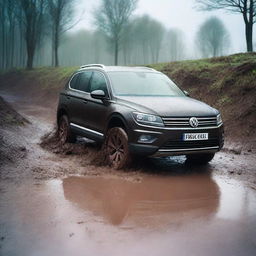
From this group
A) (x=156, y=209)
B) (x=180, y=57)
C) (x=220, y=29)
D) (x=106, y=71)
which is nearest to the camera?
(x=156, y=209)

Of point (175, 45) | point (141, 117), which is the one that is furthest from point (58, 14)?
point (175, 45)

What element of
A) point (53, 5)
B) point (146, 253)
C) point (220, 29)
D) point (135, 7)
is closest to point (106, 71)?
point (146, 253)

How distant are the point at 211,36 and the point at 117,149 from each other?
185ft

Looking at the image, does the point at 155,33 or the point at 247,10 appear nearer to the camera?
the point at 247,10

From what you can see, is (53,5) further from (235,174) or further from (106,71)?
(235,174)

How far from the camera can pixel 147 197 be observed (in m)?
5.27

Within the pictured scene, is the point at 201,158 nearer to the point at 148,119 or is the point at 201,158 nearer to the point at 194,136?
the point at 194,136

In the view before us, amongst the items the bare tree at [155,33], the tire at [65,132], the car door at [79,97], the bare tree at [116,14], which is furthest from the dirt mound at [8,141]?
the bare tree at [155,33]

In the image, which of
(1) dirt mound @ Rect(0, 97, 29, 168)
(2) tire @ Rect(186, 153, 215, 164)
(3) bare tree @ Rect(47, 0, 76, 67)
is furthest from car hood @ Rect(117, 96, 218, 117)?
(3) bare tree @ Rect(47, 0, 76, 67)

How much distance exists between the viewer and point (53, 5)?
35719mm

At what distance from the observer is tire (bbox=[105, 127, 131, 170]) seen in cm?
638

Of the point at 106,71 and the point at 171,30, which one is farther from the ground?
the point at 171,30

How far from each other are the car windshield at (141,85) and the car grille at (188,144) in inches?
54.8

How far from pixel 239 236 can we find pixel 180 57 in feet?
254
